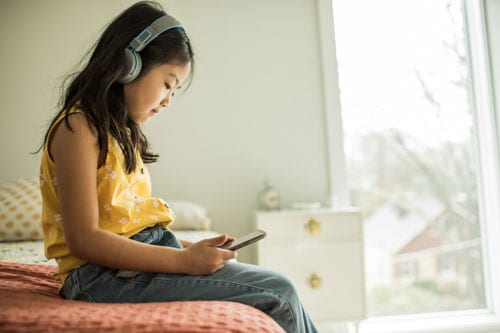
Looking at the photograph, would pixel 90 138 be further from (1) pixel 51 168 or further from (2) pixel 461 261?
(2) pixel 461 261

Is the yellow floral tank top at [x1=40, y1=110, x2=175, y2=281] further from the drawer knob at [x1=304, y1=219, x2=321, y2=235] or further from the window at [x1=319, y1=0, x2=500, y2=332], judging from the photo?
the window at [x1=319, y1=0, x2=500, y2=332]

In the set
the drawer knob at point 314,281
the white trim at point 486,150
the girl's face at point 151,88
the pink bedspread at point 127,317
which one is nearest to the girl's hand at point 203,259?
the pink bedspread at point 127,317

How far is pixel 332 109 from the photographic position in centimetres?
275

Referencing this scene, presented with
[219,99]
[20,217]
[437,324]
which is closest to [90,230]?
[20,217]

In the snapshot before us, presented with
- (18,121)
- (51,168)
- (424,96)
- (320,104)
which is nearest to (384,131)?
(424,96)

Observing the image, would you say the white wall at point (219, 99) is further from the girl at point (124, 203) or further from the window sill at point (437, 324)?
the girl at point (124, 203)

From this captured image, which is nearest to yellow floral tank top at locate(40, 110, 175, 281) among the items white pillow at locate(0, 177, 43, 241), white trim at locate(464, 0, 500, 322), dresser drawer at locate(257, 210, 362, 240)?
white pillow at locate(0, 177, 43, 241)

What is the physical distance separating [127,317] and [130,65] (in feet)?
1.78

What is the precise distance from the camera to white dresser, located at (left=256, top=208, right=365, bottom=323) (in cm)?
232

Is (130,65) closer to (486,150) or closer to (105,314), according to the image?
(105,314)

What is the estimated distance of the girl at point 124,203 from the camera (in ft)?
3.04

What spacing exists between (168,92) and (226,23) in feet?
5.42

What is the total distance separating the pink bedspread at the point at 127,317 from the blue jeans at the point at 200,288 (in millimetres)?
55

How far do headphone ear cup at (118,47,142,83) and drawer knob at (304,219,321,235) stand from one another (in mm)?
1416
